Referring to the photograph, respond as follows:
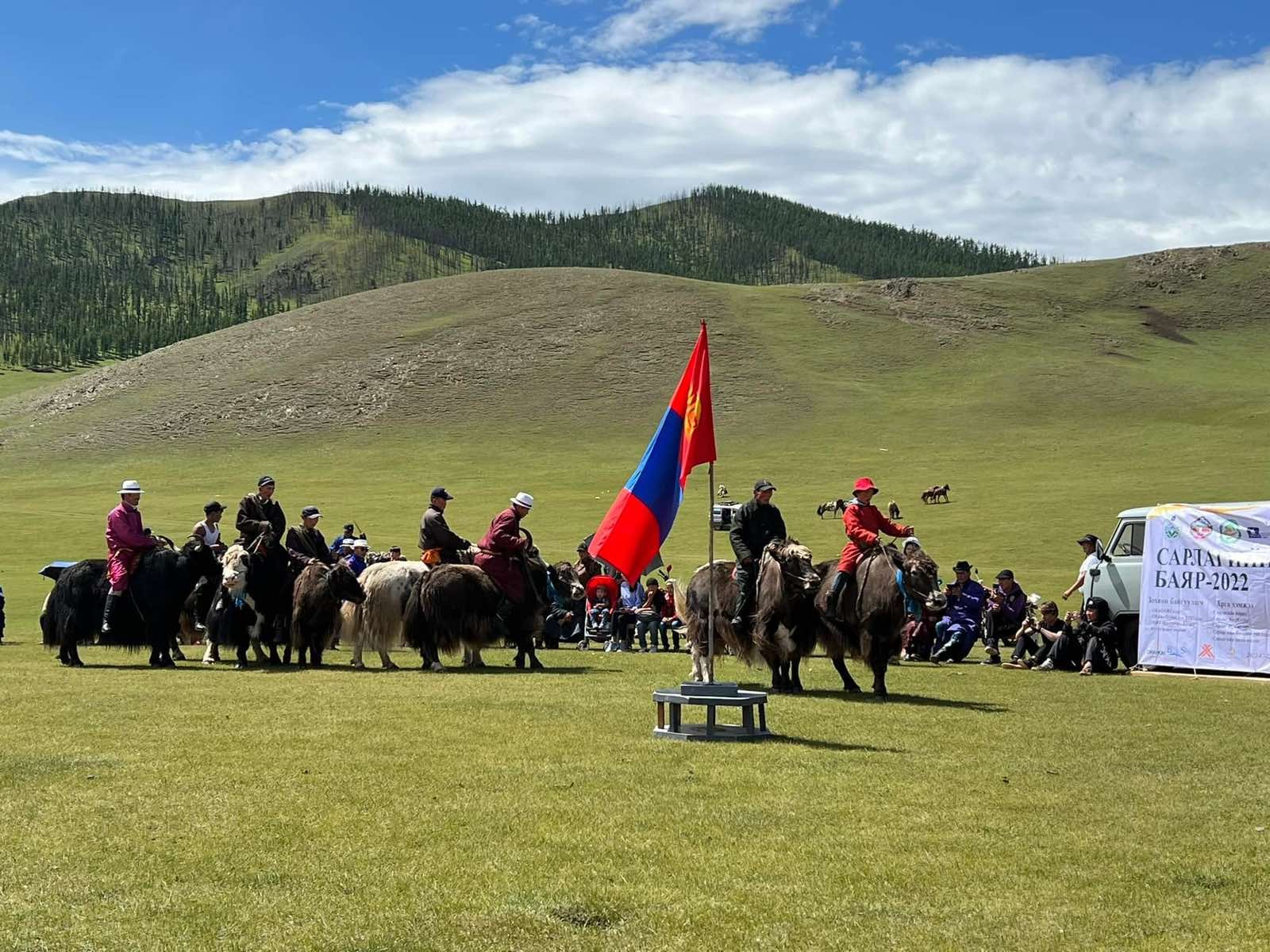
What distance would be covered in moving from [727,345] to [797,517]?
52428 mm

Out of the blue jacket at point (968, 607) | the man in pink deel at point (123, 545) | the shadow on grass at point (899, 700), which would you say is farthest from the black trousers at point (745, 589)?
the man in pink deel at point (123, 545)

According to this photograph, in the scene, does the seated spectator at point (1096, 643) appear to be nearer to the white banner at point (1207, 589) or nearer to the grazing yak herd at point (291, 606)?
the white banner at point (1207, 589)

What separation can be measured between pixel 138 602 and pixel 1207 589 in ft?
52.4

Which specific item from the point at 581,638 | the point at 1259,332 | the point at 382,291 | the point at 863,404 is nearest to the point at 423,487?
the point at 863,404

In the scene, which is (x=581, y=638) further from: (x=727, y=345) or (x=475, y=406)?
(x=727, y=345)

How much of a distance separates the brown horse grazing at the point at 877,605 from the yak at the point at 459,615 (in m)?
4.78

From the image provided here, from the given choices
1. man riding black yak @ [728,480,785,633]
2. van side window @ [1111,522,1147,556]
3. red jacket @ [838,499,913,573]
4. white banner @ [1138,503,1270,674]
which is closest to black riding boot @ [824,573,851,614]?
red jacket @ [838,499,913,573]

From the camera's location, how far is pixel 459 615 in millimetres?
18688

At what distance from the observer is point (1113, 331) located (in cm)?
11231

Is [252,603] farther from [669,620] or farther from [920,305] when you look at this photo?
[920,305]

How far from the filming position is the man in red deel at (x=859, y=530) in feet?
52.7

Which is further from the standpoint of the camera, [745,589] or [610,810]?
[745,589]

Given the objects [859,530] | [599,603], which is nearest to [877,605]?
[859,530]

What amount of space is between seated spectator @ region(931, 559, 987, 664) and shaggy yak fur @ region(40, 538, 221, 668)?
38.7ft
